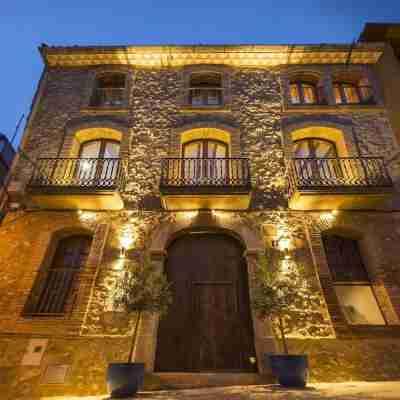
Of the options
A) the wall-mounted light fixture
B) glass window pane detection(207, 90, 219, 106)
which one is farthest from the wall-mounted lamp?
glass window pane detection(207, 90, 219, 106)

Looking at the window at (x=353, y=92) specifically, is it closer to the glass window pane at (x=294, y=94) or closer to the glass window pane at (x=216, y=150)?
the glass window pane at (x=294, y=94)


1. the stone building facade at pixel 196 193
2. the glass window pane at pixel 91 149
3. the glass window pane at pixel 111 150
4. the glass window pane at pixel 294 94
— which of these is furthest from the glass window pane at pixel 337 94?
the glass window pane at pixel 91 149

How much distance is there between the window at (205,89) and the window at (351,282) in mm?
5900

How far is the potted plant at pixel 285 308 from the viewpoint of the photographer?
14.5 feet

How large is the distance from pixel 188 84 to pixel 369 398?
9449 millimetres

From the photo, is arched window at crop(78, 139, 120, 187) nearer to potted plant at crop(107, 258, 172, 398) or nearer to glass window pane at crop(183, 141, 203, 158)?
glass window pane at crop(183, 141, 203, 158)

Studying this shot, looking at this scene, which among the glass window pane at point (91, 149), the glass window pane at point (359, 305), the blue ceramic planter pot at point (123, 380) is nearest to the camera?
the blue ceramic planter pot at point (123, 380)

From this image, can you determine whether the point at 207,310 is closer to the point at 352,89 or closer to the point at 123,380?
the point at 123,380

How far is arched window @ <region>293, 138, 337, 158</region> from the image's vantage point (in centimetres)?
834

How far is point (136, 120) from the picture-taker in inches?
343

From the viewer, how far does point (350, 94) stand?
968 cm

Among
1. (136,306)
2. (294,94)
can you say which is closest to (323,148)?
(294,94)

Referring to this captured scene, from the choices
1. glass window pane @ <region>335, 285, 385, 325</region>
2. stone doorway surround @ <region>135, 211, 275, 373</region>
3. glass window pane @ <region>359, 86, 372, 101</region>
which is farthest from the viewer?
glass window pane @ <region>359, 86, 372, 101</region>

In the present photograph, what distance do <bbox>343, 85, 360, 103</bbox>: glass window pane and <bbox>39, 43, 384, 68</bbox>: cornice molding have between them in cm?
102
